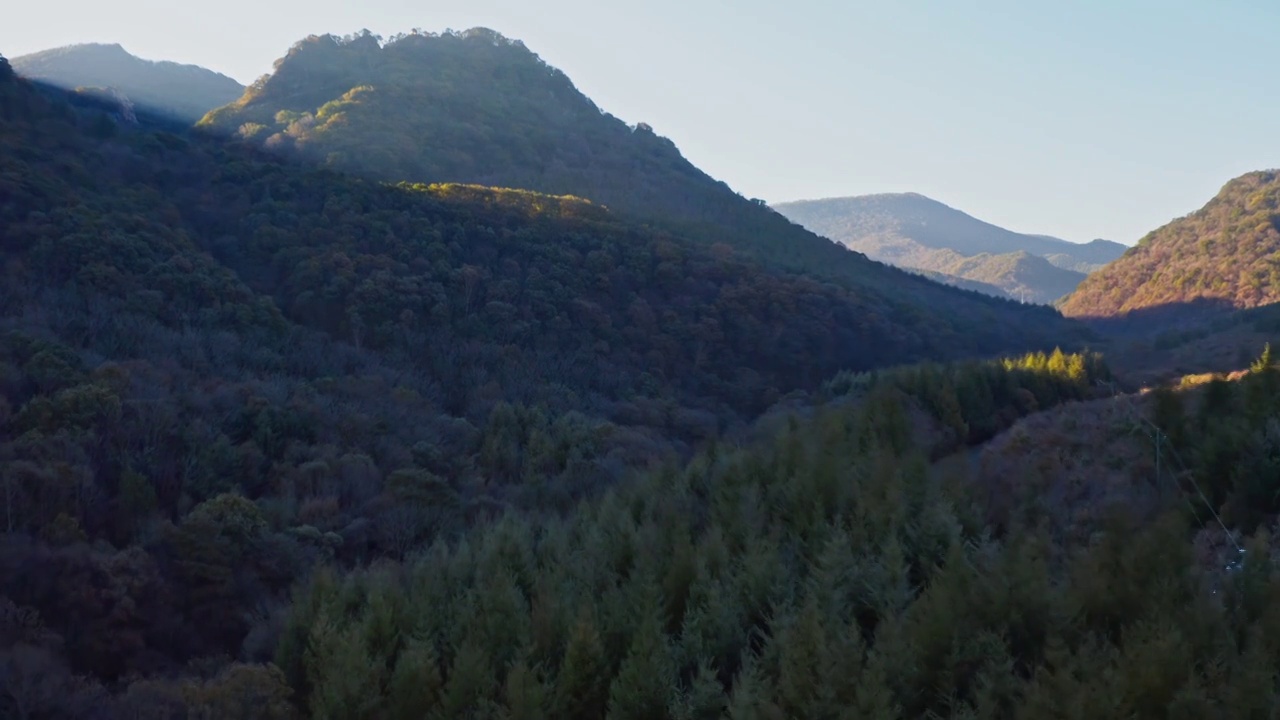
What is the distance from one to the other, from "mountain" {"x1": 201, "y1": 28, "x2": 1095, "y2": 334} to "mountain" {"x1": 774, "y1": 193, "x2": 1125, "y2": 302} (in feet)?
140

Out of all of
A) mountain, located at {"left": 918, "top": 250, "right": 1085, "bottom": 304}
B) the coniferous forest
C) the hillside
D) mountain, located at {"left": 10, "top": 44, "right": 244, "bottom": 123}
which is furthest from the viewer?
mountain, located at {"left": 918, "top": 250, "right": 1085, "bottom": 304}

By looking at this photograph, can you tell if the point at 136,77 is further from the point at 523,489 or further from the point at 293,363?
the point at 523,489

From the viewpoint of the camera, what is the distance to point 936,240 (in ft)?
409

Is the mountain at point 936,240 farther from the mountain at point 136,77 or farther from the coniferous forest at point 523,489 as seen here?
the coniferous forest at point 523,489

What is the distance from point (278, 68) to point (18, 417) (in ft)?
163

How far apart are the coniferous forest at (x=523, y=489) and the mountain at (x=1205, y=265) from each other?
20088 mm

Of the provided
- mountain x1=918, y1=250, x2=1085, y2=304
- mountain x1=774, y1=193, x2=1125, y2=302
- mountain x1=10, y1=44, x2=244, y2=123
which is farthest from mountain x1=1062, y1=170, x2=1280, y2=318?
mountain x1=10, y1=44, x2=244, y2=123

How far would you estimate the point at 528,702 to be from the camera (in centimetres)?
Result: 703

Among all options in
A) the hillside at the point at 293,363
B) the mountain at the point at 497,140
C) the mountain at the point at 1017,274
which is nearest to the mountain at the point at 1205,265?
the hillside at the point at 293,363

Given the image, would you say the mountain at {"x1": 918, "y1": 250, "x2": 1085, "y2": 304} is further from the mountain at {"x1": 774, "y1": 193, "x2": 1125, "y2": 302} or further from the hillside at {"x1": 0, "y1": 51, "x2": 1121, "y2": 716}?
the hillside at {"x1": 0, "y1": 51, "x2": 1121, "y2": 716}

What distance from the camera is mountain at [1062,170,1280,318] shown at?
46281 mm

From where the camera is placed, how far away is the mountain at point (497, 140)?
153 feet

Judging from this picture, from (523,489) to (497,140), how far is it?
4045cm

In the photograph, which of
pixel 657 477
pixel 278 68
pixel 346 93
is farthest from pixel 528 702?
Answer: pixel 278 68
